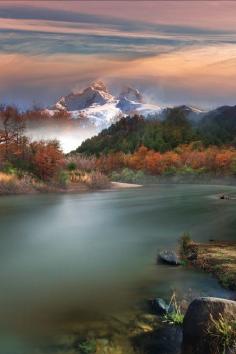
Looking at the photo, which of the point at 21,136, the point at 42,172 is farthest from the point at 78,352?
the point at 21,136

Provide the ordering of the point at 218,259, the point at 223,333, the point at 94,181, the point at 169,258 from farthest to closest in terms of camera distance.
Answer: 1. the point at 94,181
2. the point at 169,258
3. the point at 218,259
4. the point at 223,333

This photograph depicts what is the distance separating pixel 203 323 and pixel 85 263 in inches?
425

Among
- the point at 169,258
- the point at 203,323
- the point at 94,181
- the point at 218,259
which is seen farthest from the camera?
the point at 94,181

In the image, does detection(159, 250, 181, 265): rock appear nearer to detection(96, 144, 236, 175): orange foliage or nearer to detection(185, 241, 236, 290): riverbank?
detection(185, 241, 236, 290): riverbank

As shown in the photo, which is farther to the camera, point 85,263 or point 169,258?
point 85,263

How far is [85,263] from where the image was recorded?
2127cm

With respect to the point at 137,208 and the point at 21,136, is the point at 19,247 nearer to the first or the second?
the point at 137,208

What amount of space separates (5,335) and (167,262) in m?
8.91

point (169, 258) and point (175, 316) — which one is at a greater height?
point (169, 258)

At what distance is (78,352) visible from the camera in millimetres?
11234

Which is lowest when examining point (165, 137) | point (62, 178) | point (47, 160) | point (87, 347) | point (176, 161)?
point (87, 347)

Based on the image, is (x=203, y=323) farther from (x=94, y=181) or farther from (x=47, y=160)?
(x=94, y=181)

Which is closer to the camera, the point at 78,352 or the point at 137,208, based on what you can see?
the point at 78,352

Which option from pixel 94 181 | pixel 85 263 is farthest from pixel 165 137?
pixel 85 263
